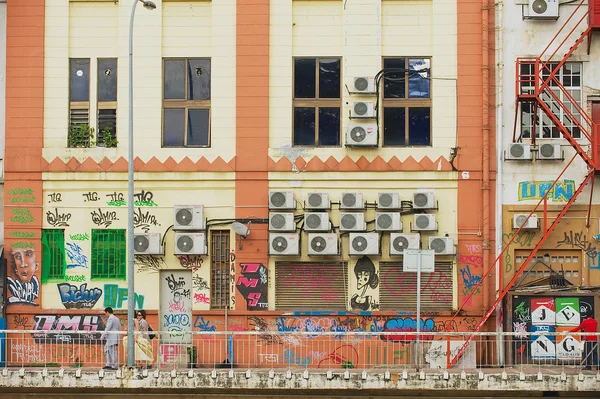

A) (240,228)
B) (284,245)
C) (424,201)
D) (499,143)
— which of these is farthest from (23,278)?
(499,143)

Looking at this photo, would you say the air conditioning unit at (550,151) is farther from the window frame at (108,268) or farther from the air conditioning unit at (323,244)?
the window frame at (108,268)

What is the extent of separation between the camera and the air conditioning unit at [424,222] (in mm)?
28031

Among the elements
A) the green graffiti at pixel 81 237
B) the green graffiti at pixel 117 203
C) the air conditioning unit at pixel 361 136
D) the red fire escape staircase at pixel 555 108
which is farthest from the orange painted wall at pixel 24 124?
the red fire escape staircase at pixel 555 108

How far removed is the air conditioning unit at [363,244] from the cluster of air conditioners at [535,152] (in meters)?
4.35

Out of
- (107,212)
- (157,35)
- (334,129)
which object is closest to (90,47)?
(157,35)

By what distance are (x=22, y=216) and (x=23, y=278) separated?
1.75m

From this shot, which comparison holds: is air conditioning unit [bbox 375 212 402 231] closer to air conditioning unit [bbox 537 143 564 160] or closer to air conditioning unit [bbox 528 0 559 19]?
air conditioning unit [bbox 537 143 564 160]

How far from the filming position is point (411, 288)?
28.4m

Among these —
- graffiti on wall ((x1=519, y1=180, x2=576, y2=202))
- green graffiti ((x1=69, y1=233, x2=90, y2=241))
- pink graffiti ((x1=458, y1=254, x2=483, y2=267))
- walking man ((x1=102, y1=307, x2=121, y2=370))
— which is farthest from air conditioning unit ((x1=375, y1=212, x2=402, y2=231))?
green graffiti ((x1=69, y1=233, x2=90, y2=241))

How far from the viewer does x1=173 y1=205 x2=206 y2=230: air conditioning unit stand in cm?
2825

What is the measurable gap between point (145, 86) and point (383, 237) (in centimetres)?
796

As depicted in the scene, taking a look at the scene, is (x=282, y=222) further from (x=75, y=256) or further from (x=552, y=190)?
(x=552, y=190)

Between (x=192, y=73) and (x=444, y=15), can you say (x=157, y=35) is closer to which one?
(x=192, y=73)

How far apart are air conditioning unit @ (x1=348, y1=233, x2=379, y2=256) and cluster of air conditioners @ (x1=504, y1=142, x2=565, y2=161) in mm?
4345
